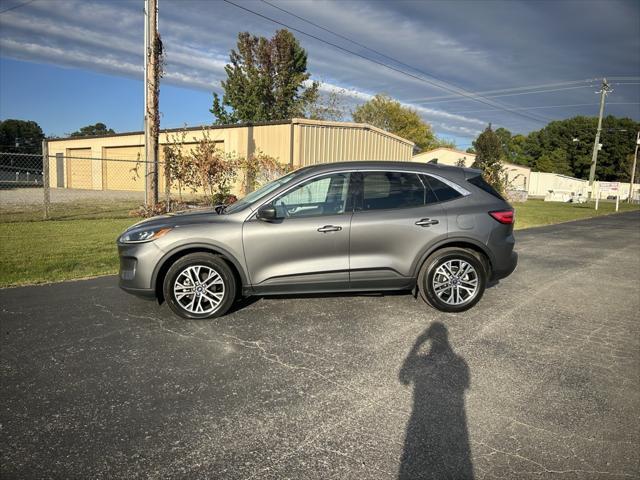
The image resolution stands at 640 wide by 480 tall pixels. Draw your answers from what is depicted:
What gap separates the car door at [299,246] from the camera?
4746mm

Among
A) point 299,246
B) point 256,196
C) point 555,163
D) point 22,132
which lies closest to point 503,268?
point 299,246

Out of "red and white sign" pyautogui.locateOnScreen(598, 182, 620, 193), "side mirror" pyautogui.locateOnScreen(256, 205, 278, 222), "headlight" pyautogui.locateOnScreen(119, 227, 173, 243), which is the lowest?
"headlight" pyautogui.locateOnScreen(119, 227, 173, 243)

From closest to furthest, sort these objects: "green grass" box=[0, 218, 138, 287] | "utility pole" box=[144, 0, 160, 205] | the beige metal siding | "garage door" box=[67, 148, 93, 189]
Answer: "green grass" box=[0, 218, 138, 287] < "utility pole" box=[144, 0, 160, 205] < the beige metal siding < "garage door" box=[67, 148, 93, 189]

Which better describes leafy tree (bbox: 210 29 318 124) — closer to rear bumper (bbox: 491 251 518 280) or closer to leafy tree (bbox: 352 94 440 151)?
leafy tree (bbox: 352 94 440 151)

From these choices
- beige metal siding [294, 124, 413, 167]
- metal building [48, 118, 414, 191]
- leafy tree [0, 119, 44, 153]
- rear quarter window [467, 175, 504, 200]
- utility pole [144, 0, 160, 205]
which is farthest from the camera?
leafy tree [0, 119, 44, 153]

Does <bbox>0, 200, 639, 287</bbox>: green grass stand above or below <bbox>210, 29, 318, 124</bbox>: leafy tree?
below

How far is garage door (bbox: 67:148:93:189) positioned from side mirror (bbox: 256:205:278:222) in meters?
35.4

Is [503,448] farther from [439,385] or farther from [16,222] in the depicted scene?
[16,222]

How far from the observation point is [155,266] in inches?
183

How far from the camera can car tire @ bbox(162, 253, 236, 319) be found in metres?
4.70

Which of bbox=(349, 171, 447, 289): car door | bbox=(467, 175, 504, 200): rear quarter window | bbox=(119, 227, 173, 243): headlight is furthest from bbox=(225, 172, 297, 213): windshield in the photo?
bbox=(467, 175, 504, 200): rear quarter window

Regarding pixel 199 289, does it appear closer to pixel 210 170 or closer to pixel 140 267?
pixel 140 267

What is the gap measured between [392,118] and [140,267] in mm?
57142

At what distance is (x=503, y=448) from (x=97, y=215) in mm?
14467
